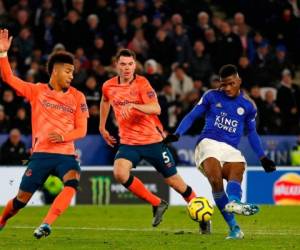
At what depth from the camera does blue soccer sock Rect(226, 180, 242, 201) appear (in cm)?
1380

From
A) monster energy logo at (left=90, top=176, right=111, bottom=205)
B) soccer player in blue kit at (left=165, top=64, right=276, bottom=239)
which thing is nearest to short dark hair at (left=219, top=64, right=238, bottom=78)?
soccer player in blue kit at (left=165, top=64, right=276, bottom=239)

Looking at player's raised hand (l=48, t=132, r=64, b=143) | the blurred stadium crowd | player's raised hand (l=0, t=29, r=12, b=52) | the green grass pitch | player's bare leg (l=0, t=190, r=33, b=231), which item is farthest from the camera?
the blurred stadium crowd

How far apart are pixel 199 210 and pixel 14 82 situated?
2.81m

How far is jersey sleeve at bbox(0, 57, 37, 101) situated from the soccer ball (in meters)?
2.44

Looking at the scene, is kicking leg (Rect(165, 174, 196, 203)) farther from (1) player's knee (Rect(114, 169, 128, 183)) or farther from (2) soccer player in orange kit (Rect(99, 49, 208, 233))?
(1) player's knee (Rect(114, 169, 128, 183))

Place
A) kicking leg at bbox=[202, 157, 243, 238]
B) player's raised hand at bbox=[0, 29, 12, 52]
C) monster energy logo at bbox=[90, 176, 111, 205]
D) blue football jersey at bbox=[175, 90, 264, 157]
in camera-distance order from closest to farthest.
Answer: player's raised hand at bbox=[0, 29, 12, 52]
kicking leg at bbox=[202, 157, 243, 238]
blue football jersey at bbox=[175, 90, 264, 157]
monster energy logo at bbox=[90, 176, 111, 205]

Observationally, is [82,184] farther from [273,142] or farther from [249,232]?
[249,232]

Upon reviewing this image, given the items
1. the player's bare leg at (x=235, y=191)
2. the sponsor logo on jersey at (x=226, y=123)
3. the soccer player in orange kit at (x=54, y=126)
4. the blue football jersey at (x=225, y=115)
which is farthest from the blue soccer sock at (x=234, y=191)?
the soccer player in orange kit at (x=54, y=126)

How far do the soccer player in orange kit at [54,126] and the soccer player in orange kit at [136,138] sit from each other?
190 centimetres

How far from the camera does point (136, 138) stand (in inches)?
622

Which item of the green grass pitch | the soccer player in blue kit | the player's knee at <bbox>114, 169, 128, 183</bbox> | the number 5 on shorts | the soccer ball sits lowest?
the green grass pitch

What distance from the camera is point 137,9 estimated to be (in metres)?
27.3

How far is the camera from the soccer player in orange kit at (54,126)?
1348cm

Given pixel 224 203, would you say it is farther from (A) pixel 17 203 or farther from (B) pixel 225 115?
(A) pixel 17 203
